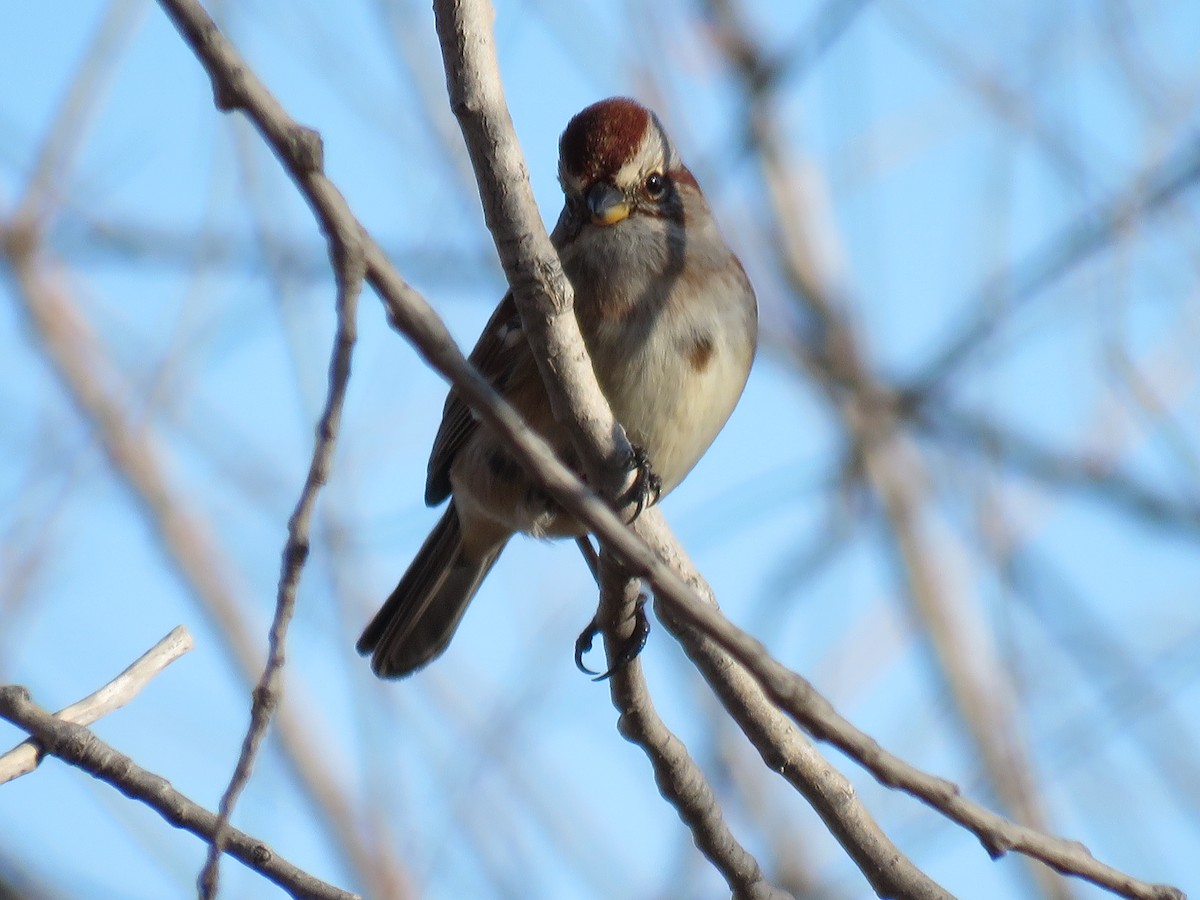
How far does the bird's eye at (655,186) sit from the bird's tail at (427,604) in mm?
1106

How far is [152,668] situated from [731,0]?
375 cm

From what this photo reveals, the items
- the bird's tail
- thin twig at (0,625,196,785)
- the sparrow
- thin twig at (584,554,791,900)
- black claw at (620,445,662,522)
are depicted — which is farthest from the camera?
the bird's tail

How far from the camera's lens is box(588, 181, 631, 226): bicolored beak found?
3.63 m

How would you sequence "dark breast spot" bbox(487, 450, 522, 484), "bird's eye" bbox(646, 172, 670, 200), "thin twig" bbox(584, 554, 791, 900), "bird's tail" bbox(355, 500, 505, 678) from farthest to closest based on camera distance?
"bird's tail" bbox(355, 500, 505, 678) < "bird's eye" bbox(646, 172, 670, 200) < "dark breast spot" bbox(487, 450, 522, 484) < "thin twig" bbox(584, 554, 791, 900)

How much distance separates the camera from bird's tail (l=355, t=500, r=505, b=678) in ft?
14.1

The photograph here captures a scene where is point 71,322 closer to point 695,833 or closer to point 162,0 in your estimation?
point 695,833

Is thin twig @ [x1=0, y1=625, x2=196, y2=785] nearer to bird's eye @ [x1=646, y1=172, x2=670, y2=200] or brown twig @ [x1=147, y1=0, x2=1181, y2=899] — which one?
brown twig @ [x1=147, y1=0, x2=1181, y2=899]

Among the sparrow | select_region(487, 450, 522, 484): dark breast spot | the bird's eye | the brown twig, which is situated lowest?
the brown twig

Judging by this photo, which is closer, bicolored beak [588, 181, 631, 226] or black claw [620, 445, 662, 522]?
black claw [620, 445, 662, 522]

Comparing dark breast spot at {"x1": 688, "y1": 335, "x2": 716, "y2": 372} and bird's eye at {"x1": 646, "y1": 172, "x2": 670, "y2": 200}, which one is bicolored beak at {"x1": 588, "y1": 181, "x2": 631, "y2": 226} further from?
dark breast spot at {"x1": 688, "y1": 335, "x2": 716, "y2": 372}

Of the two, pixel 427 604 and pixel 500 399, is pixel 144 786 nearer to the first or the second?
pixel 500 399

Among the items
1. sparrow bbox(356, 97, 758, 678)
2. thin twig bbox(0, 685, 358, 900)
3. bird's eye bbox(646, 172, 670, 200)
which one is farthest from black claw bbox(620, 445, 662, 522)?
bird's eye bbox(646, 172, 670, 200)

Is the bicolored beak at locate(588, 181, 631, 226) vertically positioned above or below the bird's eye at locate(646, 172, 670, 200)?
below

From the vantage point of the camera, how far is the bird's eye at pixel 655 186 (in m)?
3.82
